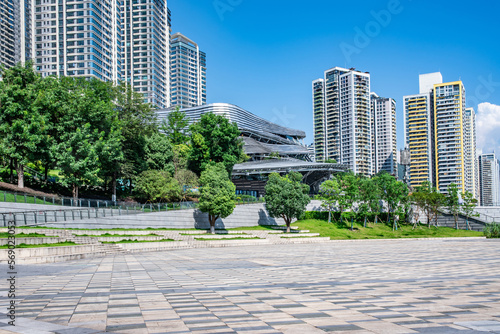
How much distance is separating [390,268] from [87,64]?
10213 cm

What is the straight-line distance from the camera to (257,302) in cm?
820

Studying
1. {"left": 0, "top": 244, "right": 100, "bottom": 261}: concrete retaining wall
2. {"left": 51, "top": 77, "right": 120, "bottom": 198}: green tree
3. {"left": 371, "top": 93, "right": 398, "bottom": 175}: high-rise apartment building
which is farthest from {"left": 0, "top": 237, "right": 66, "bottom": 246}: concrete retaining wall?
{"left": 371, "top": 93, "right": 398, "bottom": 175}: high-rise apartment building

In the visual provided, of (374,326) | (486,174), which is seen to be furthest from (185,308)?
(486,174)

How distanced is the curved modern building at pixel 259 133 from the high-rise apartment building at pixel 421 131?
37410 millimetres

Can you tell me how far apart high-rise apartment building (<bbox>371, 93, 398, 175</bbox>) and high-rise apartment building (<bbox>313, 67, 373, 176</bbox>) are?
19.9 m

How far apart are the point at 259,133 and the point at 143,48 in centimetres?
5816

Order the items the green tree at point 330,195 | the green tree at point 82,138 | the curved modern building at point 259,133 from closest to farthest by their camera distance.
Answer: the green tree at point 82,138 → the green tree at point 330,195 → the curved modern building at point 259,133

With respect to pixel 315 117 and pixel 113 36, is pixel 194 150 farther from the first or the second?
pixel 315 117

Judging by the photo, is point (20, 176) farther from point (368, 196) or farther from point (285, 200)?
point (368, 196)

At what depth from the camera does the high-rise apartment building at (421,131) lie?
130750mm

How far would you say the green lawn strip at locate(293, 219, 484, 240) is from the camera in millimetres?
49466

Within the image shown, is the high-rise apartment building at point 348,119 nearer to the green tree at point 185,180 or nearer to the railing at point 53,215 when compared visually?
the green tree at point 185,180

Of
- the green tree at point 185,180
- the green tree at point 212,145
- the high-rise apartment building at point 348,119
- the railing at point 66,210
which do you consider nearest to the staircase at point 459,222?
the green tree at point 212,145

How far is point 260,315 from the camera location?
22.8ft
